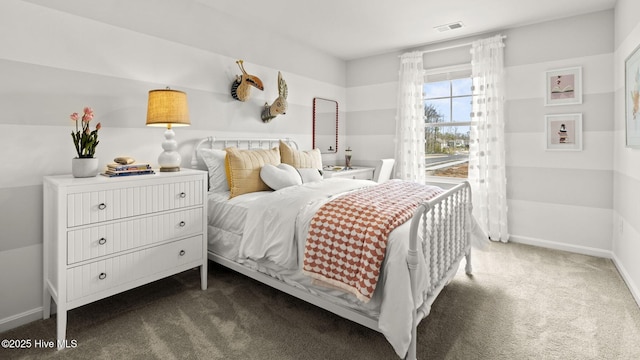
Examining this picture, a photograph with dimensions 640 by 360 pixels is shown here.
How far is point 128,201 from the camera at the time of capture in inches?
84.7

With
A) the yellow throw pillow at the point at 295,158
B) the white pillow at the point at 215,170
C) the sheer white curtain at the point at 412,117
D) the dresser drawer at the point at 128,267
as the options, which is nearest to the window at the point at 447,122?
the sheer white curtain at the point at 412,117

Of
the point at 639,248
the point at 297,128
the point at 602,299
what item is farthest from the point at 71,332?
the point at 639,248

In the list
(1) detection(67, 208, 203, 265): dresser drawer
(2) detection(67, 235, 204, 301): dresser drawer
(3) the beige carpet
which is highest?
(1) detection(67, 208, 203, 265): dresser drawer

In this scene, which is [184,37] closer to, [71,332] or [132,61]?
[132,61]

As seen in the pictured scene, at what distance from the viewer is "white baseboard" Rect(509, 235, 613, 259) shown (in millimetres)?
3422

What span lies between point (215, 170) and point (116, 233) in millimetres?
1046

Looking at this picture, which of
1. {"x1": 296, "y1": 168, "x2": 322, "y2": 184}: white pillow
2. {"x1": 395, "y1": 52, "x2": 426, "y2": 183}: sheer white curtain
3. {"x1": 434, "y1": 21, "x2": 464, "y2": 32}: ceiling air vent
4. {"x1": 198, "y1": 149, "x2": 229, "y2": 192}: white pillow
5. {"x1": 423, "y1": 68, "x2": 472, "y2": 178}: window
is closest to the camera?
{"x1": 198, "y1": 149, "x2": 229, "y2": 192}: white pillow

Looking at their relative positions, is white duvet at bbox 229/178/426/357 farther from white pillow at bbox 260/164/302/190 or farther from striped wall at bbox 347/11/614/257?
striped wall at bbox 347/11/614/257

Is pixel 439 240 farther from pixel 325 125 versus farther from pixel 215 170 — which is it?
pixel 325 125

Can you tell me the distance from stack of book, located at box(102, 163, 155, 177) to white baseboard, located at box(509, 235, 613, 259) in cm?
399

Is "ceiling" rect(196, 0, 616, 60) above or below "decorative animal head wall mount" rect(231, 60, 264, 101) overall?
above

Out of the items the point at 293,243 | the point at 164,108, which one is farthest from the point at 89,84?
the point at 293,243

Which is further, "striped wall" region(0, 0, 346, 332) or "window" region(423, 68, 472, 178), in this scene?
"window" region(423, 68, 472, 178)

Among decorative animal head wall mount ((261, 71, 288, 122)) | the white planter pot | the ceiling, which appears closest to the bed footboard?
the ceiling
